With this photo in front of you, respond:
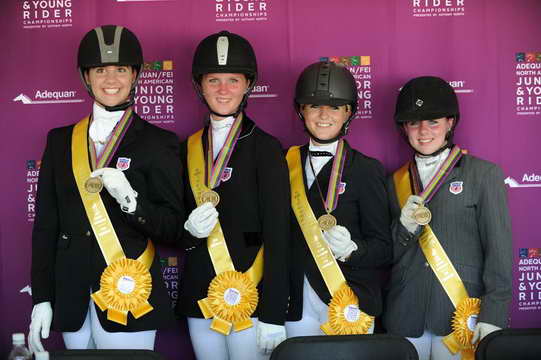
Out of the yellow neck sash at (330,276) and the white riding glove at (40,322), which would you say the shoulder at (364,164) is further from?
the white riding glove at (40,322)

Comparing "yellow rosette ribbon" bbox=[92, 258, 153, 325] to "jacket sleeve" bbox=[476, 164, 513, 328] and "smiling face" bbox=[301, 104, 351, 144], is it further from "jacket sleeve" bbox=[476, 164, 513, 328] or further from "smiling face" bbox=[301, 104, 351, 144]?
"jacket sleeve" bbox=[476, 164, 513, 328]

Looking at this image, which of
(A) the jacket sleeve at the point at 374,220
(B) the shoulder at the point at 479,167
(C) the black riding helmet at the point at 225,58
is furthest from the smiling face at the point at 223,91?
(B) the shoulder at the point at 479,167

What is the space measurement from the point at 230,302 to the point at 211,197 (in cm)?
51

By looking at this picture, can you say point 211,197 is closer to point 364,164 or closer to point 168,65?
point 364,164

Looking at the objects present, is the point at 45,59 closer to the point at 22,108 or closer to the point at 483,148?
the point at 22,108

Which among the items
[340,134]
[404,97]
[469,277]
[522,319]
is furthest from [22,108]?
[522,319]

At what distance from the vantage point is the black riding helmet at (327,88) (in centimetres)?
384

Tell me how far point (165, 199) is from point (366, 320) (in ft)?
3.80

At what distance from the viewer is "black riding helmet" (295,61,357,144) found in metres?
3.84

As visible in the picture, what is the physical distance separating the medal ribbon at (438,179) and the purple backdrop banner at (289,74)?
569 mm

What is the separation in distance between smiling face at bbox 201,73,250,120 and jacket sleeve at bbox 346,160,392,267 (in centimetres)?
75

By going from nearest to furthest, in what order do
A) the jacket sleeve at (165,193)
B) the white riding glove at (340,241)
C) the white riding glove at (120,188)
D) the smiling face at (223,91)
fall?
the white riding glove at (120,188), the jacket sleeve at (165,193), the white riding glove at (340,241), the smiling face at (223,91)

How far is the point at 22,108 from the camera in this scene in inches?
177

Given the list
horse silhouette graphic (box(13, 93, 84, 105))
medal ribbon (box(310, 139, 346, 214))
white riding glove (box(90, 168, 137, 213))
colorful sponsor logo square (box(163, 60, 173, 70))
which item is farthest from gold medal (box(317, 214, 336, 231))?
horse silhouette graphic (box(13, 93, 84, 105))
